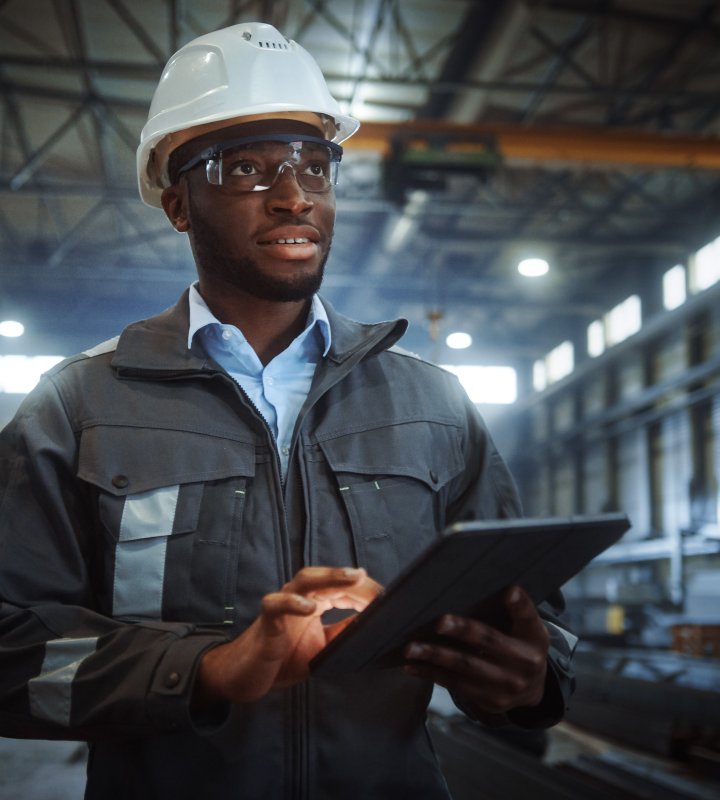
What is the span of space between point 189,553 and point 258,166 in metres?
0.84

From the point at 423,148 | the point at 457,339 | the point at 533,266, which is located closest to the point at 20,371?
the point at 457,339

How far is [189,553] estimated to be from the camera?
1.66m

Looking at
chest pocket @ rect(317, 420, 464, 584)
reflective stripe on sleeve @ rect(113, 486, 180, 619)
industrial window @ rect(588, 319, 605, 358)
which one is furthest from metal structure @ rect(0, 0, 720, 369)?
reflective stripe on sleeve @ rect(113, 486, 180, 619)

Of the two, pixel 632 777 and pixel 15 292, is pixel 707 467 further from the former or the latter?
pixel 15 292

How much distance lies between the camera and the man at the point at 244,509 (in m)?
1.44

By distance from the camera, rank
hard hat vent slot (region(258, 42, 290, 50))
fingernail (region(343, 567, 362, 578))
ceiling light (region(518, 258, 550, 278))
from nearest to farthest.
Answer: fingernail (region(343, 567, 362, 578)), hard hat vent slot (region(258, 42, 290, 50)), ceiling light (region(518, 258, 550, 278))

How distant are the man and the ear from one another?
1 cm

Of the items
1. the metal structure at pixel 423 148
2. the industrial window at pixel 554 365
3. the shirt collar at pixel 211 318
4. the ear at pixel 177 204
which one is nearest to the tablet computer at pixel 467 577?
the shirt collar at pixel 211 318

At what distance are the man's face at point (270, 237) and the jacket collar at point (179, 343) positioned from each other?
4.8 inches

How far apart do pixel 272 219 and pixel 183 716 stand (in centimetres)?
101

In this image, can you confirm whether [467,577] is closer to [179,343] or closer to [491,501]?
[491,501]

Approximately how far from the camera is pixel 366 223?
1444cm

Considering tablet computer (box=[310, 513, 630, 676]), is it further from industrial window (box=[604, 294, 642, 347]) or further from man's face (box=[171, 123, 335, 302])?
industrial window (box=[604, 294, 642, 347])

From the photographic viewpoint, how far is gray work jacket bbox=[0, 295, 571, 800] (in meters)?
1.51
